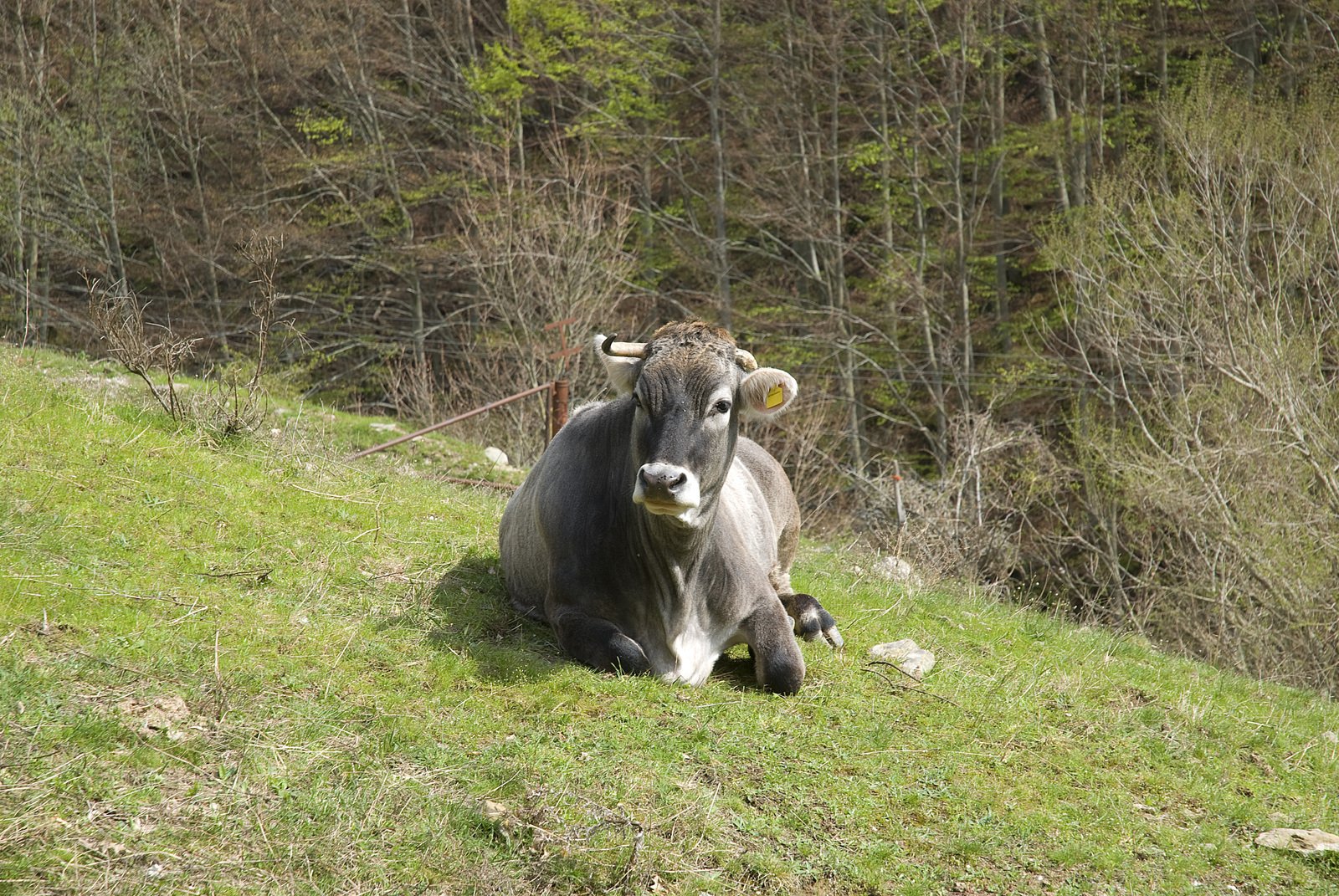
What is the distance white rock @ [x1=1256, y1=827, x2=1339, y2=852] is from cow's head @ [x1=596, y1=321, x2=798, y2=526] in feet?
11.1

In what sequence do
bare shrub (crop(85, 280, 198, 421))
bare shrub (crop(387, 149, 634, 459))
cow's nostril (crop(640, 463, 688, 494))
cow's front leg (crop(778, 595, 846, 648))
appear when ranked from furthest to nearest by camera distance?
bare shrub (crop(387, 149, 634, 459)), bare shrub (crop(85, 280, 198, 421)), cow's front leg (crop(778, 595, 846, 648)), cow's nostril (crop(640, 463, 688, 494))

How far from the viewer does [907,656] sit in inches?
297

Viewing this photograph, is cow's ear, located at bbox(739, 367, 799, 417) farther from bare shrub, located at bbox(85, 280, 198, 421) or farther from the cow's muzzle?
bare shrub, located at bbox(85, 280, 198, 421)

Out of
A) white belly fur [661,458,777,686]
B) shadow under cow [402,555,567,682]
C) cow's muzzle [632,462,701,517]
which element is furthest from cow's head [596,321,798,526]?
shadow under cow [402,555,567,682]

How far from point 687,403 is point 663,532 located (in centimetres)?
77

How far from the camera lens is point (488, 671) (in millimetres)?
6109

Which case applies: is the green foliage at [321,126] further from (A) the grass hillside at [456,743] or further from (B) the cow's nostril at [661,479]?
(B) the cow's nostril at [661,479]

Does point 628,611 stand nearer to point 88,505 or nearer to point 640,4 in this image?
point 88,505

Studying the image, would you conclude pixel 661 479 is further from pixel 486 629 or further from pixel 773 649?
pixel 486 629

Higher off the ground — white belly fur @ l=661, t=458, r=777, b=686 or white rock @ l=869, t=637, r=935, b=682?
white belly fur @ l=661, t=458, r=777, b=686

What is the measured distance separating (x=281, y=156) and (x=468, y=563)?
26.0 meters

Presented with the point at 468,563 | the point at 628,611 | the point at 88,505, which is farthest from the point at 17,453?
the point at 628,611

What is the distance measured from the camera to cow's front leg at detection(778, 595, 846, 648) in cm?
771

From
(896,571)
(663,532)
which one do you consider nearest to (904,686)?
(663,532)
